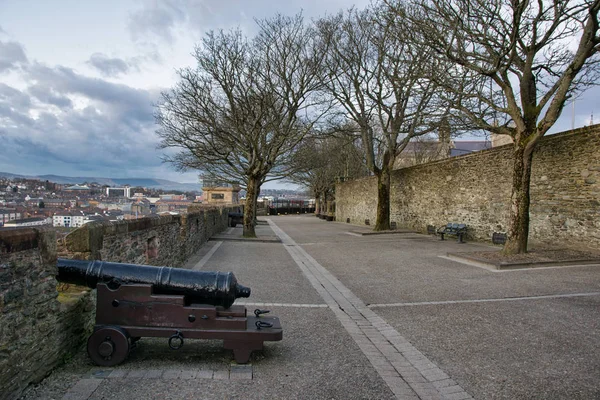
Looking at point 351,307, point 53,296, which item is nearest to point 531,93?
point 351,307

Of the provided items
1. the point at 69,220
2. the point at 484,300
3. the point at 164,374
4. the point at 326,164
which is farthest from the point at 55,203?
the point at 326,164

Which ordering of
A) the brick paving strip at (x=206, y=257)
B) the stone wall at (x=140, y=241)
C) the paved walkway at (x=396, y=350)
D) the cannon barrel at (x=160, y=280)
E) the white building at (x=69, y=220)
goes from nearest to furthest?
the paved walkway at (x=396, y=350), the cannon barrel at (x=160, y=280), the stone wall at (x=140, y=241), the white building at (x=69, y=220), the brick paving strip at (x=206, y=257)

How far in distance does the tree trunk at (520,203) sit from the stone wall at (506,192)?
2174mm

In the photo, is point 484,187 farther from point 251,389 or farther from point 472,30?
point 251,389

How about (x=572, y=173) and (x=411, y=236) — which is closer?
(x=572, y=173)

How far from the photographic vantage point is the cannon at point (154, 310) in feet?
12.4

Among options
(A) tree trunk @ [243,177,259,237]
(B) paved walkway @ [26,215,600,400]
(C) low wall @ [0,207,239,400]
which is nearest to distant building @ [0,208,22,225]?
(C) low wall @ [0,207,239,400]

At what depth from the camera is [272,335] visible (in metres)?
3.92

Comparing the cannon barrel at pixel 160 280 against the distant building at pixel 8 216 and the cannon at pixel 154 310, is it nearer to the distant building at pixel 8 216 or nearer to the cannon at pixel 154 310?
the cannon at pixel 154 310

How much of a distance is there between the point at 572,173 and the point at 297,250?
8876 millimetres

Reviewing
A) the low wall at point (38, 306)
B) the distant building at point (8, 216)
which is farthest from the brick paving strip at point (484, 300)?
the distant building at point (8, 216)

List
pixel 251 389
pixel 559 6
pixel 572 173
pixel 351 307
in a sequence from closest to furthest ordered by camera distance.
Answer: pixel 251 389 → pixel 351 307 → pixel 559 6 → pixel 572 173

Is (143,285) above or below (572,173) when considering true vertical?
below

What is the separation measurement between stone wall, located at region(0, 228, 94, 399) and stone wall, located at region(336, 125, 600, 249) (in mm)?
12382
